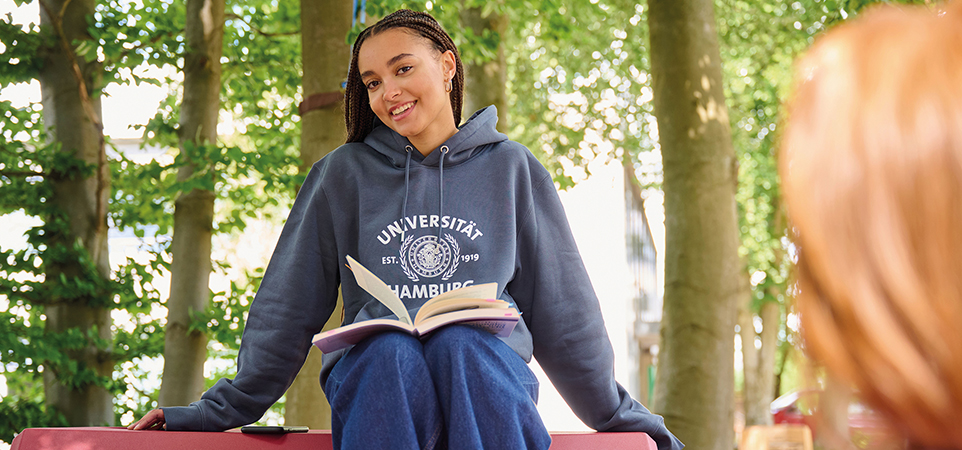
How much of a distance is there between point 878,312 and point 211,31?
15.9 feet

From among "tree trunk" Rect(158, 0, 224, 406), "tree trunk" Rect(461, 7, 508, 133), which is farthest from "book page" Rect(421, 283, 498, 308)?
"tree trunk" Rect(461, 7, 508, 133)

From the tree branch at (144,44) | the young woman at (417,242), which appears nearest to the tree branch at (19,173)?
the tree branch at (144,44)

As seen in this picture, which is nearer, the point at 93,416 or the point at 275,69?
the point at 93,416

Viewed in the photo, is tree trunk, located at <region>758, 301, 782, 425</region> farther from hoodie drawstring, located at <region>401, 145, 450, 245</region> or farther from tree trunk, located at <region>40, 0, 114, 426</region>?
hoodie drawstring, located at <region>401, 145, 450, 245</region>

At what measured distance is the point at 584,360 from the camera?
8.14ft

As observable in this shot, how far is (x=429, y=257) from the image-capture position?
2.39 metres

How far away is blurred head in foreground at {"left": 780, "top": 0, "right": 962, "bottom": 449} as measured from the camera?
702 mm

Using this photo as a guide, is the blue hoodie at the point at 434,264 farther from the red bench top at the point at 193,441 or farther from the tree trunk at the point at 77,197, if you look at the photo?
the tree trunk at the point at 77,197

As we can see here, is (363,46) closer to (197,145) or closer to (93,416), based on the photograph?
(197,145)

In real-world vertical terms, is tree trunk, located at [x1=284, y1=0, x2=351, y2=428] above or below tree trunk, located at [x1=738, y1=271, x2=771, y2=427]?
above

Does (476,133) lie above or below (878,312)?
above

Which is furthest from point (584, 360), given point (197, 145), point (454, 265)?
point (197, 145)

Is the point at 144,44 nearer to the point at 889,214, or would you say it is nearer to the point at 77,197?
the point at 77,197

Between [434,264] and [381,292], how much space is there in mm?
347
